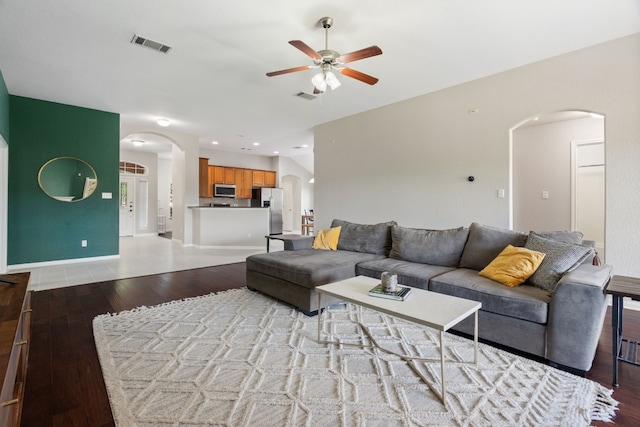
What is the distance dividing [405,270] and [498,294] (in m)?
0.86

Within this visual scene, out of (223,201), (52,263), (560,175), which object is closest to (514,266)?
(560,175)

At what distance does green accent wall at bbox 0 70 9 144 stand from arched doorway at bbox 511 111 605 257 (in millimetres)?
7905

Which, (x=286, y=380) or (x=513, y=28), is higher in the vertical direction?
(x=513, y=28)

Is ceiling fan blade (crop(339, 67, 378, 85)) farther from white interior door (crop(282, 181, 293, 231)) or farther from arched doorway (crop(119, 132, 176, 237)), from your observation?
white interior door (crop(282, 181, 293, 231))

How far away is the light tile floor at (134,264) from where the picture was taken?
168 inches

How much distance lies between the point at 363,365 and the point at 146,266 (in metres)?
4.59

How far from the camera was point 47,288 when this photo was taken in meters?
3.82

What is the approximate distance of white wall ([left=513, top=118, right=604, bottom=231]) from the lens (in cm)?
535

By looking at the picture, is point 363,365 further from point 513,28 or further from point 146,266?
point 146,266

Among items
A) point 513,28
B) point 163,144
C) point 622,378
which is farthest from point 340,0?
point 163,144

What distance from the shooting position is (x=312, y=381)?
1.81 m

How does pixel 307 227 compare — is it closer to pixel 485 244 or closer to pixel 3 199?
pixel 3 199

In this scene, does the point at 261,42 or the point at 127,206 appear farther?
the point at 127,206

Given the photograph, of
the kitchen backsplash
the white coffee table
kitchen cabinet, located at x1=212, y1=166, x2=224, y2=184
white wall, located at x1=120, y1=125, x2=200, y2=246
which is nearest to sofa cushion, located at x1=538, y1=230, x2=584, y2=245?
the white coffee table
